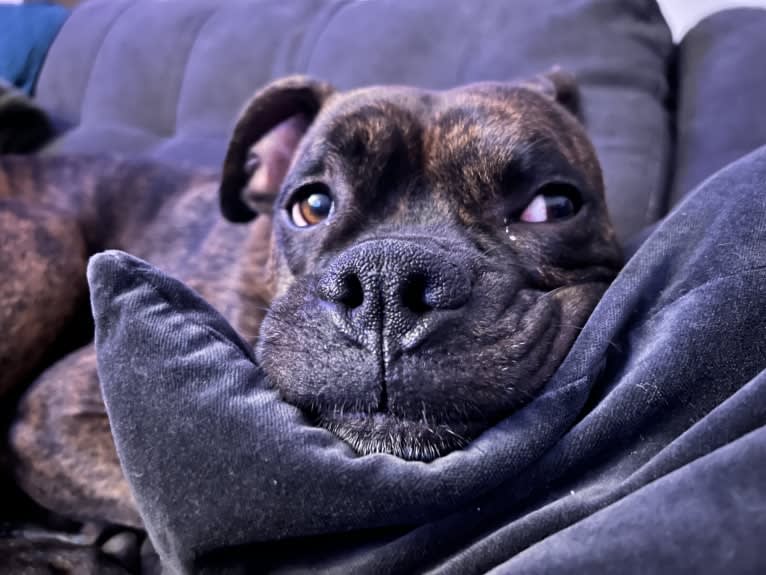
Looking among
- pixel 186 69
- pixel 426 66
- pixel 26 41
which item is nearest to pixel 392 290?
pixel 426 66

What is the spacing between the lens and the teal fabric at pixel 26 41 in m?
4.36

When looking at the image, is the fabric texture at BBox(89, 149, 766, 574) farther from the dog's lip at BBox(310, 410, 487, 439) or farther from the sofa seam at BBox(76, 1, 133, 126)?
the sofa seam at BBox(76, 1, 133, 126)

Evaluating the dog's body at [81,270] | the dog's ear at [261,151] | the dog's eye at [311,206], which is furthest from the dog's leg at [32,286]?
the dog's eye at [311,206]

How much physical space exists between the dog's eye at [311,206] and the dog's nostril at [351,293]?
548mm

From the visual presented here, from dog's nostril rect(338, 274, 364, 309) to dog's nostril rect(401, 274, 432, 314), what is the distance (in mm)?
80

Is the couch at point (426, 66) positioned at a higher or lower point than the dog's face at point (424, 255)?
lower

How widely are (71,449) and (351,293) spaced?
137 cm

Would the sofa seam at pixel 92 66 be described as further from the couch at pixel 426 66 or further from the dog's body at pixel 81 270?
the dog's body at pixel 81 270

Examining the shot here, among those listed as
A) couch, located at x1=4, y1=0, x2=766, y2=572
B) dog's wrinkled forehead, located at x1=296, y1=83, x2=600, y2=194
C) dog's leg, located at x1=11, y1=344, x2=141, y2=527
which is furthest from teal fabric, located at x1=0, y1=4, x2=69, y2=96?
dog's wrinkled forehead, located at x1=296, y1=83, x2=600, y2=194

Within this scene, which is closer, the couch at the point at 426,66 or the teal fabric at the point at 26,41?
the couch at the point at 426,66

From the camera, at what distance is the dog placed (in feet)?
3.47

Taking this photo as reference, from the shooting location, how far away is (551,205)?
1566 millimetres

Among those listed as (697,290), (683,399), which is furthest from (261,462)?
(697,290)

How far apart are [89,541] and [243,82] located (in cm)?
257
